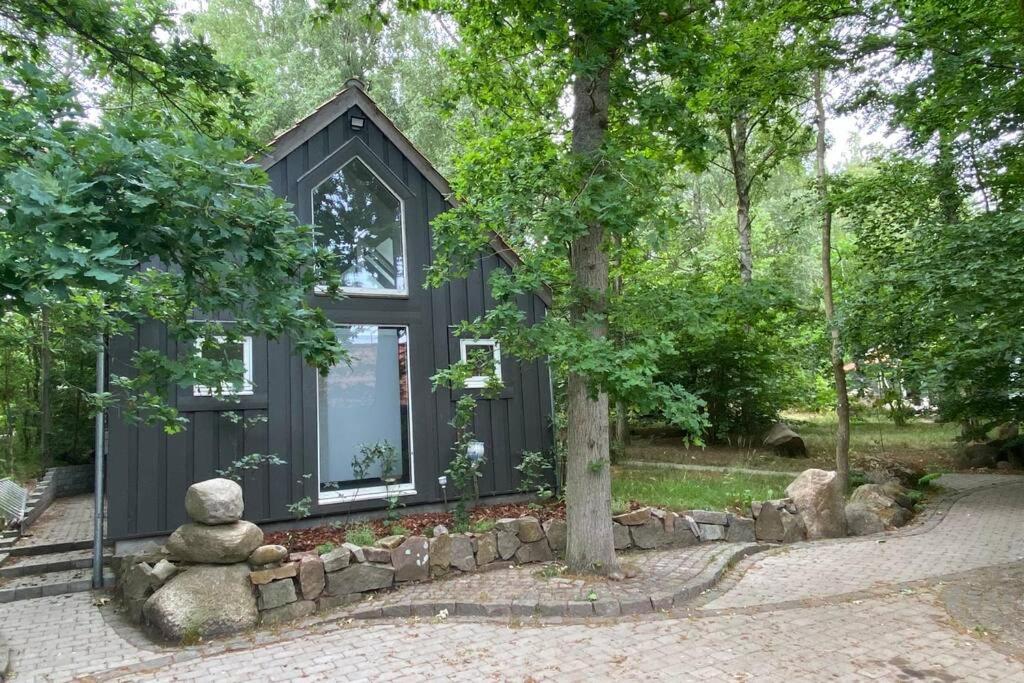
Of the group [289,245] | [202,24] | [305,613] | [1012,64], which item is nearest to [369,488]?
[305,613]

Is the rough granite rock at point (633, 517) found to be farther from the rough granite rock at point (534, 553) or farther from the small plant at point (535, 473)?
the small plant at point (535, 473)

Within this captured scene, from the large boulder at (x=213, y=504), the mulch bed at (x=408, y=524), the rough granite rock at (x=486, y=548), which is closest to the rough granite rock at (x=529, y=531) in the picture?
the rough granite rock at (x=486, y=548)

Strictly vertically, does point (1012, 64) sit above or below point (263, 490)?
above

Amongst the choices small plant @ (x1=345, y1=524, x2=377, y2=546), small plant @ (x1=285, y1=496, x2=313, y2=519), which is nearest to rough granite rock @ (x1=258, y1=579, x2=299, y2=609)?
small plant @ (x1=345, y1=524, x2=377, y2=546)

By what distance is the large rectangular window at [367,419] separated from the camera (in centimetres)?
867

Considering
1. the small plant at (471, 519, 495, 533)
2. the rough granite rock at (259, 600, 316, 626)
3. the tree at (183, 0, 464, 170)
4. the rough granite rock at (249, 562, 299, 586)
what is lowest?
the rough granite rock at (259, 600, 316, 626)

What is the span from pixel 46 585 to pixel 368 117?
7.08 meters

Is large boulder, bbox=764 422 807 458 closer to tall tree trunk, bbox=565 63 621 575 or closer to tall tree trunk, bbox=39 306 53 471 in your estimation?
tall tree trunk, bbox=565 63 621 575

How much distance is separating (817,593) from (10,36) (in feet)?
30.6

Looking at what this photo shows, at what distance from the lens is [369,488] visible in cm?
873

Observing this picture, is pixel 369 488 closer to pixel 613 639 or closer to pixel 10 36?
pixel 613 639

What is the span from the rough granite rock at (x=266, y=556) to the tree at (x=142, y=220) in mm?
1785

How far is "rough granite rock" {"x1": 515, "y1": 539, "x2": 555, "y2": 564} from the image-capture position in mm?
7410

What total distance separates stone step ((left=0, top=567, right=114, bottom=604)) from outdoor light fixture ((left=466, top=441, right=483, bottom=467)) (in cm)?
440
